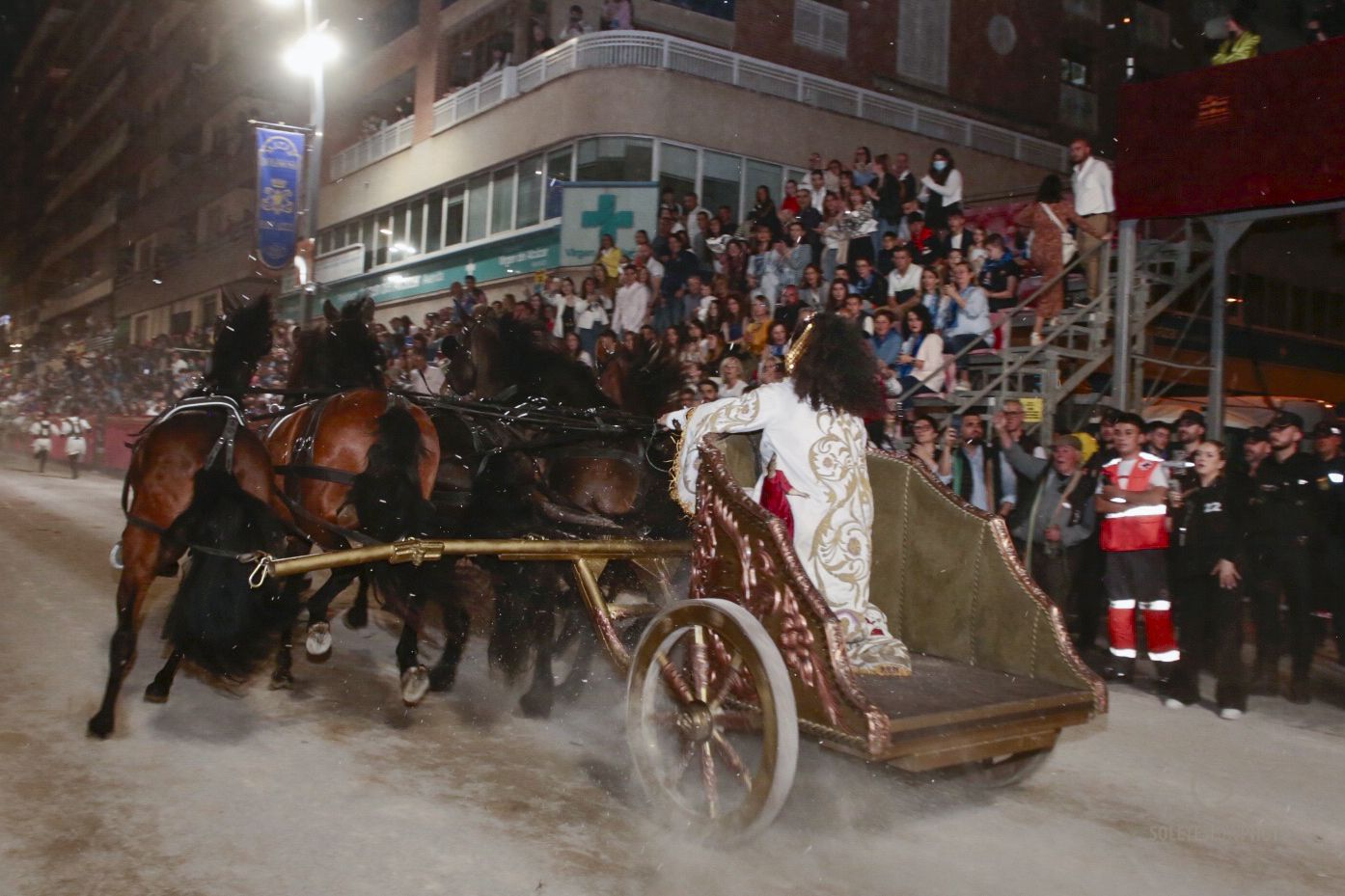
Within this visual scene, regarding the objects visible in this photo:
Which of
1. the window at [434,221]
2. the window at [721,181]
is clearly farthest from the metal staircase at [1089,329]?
the window at [434,221]

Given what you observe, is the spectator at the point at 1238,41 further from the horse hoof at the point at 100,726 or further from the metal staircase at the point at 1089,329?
the horse hoof at the point at 100,726

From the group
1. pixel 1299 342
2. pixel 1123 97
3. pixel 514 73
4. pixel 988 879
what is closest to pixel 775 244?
pixel 1123 97

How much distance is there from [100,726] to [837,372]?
3612 millimetres

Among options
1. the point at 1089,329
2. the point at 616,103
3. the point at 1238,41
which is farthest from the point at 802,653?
the point at 616,103

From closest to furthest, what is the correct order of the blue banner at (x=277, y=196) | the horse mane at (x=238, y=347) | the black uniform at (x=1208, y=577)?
the horse mane at (x=238, y=347), the black uniform at (x=1208, y=577), the blue banner at (x=277, y=196)

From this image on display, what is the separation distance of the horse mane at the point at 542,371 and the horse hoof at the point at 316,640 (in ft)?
6.04

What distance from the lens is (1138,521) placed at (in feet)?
21.6

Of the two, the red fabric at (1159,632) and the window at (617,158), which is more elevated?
the window at (617,158)

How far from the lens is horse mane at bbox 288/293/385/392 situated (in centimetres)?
688

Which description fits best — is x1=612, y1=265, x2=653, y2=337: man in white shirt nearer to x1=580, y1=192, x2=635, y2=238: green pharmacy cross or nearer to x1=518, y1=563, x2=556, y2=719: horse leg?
x1=580, y1=192, x2=635, y2=238: green pharmacy cross

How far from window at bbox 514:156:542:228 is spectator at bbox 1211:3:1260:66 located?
12.8 meters

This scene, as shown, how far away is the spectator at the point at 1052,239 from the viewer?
978cm

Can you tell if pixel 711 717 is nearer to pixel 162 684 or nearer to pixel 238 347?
pixel 162 684

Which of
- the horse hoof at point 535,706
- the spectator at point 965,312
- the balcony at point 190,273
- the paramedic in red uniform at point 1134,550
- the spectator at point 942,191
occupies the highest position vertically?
the balcony at point 190,273
